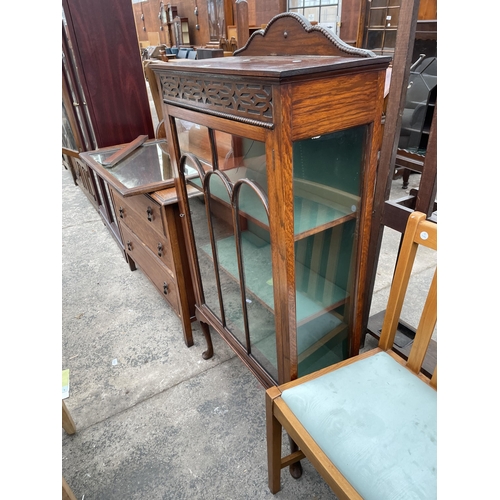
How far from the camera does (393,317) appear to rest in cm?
106

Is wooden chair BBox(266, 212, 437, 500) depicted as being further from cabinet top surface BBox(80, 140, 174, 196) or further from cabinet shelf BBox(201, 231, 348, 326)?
cabinet top surface BBox(80, 140, 174, 196)

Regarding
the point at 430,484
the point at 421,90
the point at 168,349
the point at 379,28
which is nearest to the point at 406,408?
the point at 430,484

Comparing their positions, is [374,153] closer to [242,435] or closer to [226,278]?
[226,278]

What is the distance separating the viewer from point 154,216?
1.58 meters

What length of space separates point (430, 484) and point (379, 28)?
3.87m

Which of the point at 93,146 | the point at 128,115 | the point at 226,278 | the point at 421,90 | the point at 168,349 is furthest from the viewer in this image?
the point at 421,90

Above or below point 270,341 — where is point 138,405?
below

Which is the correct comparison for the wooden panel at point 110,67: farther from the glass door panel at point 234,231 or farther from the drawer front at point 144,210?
the glass door panel at point 234,231

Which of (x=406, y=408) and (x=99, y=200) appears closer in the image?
(x=406, y=408)

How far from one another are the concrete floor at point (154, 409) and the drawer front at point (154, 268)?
0.24 m

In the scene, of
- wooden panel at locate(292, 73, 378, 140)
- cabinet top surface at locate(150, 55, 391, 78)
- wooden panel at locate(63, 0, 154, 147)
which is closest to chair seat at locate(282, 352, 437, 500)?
wooden panel at locate(292, 73, 378, 140)

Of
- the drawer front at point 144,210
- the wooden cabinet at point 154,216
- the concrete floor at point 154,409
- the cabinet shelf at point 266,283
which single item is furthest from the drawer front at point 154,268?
the cabinet shelf at point 266,283

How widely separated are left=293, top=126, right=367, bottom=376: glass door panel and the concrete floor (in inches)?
17.9
